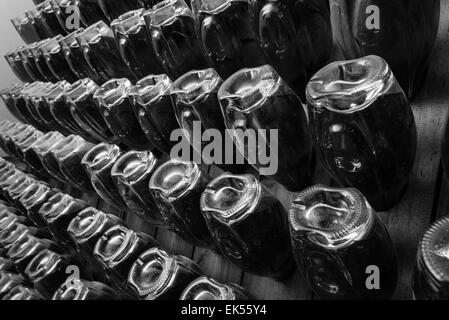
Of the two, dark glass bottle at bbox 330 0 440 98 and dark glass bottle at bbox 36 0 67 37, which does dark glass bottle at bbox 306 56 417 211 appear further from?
dark glass bottle at bbox 36 0 67 37

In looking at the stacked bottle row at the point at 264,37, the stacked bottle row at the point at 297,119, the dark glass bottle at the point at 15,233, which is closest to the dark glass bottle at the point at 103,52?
the stacked bottle row at the point at 264,37

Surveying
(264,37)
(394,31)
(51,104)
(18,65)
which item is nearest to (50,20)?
(18,65)

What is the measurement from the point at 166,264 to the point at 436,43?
1.20 feet

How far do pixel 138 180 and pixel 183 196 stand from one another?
97 millimetres

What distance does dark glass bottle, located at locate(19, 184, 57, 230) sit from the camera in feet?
→ 2.71

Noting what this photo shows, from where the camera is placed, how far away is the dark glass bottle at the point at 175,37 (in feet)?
1.93

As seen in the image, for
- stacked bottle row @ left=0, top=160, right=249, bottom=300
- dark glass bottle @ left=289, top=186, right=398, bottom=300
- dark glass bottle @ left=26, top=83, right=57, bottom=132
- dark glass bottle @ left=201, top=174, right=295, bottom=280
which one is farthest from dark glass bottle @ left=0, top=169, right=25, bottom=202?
dark glass bottle @ left=289, top=186, right=398, bottom=300

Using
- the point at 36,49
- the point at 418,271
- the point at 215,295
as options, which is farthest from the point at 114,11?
the point at 418,271

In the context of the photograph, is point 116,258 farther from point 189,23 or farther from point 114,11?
point 114,11

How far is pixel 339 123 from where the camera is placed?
372 millimetres

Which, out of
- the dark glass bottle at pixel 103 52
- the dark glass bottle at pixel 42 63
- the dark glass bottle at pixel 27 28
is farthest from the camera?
the dark glass bottle at pixel 27 28

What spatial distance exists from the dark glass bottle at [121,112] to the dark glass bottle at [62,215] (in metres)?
0.14

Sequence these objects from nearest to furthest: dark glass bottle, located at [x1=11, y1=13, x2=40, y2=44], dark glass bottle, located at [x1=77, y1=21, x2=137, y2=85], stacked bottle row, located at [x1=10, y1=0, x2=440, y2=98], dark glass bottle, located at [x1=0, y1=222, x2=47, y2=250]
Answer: stacked bottle row, located at [x1=10, y1=0, x2=440, y2=98], dark glass bottle, located at [x1=77, y1=21, x2=137, y2=85], dark glass bottle, located at [x1=0, y1=222, x2=47, y2=250], dark glass bottle, located at [x1=11, y1=13, x2=40, y2=44]

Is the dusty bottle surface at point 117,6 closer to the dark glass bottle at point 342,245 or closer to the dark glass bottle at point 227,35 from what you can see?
the dark glass bottle at point 227,35
